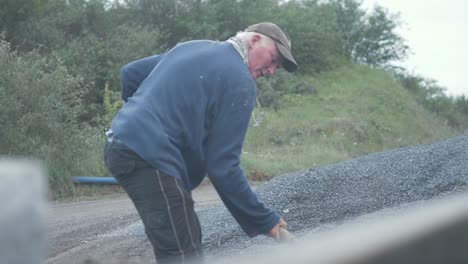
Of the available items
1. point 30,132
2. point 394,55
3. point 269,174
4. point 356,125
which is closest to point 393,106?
point 356,125

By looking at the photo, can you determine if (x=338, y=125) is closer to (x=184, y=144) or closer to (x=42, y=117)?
(x=42, y=117)

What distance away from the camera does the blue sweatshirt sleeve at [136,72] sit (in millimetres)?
5008

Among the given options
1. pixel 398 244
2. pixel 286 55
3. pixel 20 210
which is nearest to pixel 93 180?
pixel 286 55

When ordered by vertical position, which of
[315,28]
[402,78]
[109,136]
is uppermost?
[109,136]

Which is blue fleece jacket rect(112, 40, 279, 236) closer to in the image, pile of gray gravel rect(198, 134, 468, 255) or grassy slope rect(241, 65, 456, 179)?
pile of gray gravel rect(198, 134, 468, 255)

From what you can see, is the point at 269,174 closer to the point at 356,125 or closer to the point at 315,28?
the point at 356,125

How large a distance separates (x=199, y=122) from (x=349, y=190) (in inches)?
255

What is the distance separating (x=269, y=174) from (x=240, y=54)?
57.5 feet

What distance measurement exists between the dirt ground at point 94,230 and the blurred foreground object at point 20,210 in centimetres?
456

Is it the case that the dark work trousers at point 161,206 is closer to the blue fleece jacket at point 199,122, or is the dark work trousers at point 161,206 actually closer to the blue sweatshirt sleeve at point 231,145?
the blue fleece jacket at point 199,122

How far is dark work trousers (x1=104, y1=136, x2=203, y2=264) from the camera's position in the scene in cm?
435

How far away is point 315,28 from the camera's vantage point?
138 feet

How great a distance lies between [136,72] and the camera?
5.02 metres

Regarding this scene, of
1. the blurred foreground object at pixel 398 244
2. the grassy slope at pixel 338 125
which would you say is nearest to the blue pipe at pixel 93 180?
the grassy slope at pixel 338 125
